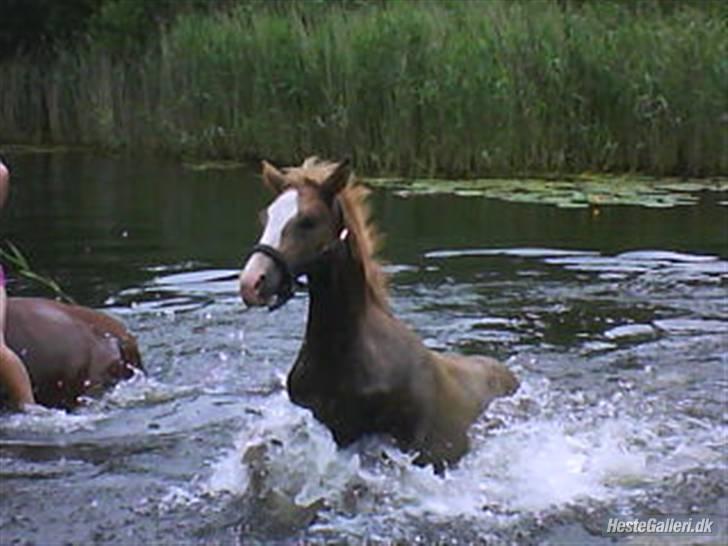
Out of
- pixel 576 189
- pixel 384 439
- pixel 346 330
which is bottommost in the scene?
pixel 384 439

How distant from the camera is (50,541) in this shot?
6.12 metres

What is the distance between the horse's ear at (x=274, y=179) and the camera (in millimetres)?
6227

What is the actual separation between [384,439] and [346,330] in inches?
18.4

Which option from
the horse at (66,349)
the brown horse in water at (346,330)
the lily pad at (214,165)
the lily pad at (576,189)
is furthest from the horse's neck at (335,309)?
the lily pad at (214,165)

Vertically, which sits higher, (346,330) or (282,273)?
(282,273)

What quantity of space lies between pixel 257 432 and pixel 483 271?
16.9 ft

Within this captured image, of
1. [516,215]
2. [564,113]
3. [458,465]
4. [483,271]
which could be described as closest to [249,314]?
[483,271]

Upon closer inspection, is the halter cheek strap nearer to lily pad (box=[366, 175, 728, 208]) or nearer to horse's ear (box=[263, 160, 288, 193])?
horse's ear (box=[263, 160, 288, 193])

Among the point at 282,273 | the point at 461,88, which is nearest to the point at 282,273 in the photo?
the point at 282,273

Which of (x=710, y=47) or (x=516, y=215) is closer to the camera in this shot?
(x=516, y=215)

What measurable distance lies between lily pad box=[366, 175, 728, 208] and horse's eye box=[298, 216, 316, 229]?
986 centimetres

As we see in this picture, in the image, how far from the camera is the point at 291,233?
600 centimetres

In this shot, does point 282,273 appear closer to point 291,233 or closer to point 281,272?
point 281,272

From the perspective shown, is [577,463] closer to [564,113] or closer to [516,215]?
[516,215]
